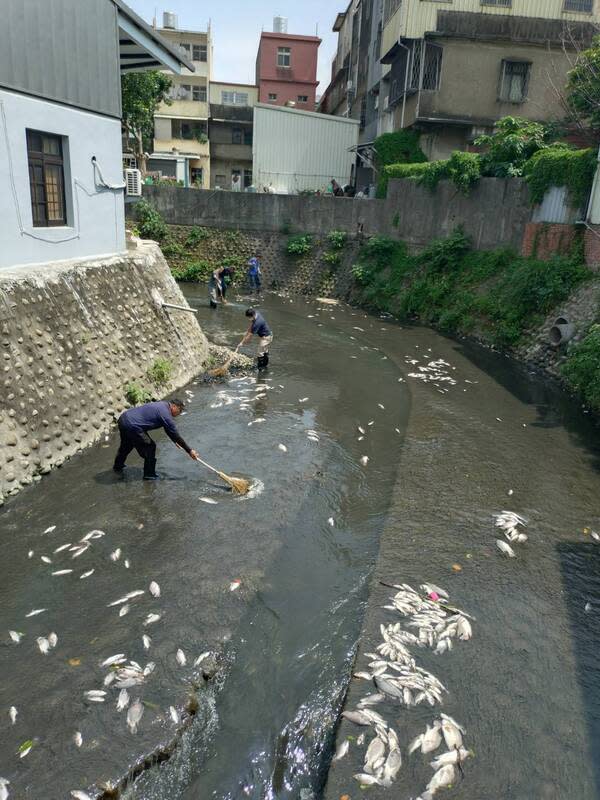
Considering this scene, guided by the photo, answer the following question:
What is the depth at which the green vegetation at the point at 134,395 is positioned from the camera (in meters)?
13.0

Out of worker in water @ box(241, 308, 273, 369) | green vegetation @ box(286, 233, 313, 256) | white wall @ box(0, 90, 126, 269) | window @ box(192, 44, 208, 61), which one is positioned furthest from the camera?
window @ box(192, 44, 208, 61)

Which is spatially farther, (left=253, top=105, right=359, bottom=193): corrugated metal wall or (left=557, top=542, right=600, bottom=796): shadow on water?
(left=253, top=105, right=359, bottom=193): corrugated metal wall

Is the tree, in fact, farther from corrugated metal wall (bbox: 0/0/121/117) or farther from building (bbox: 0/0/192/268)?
corrugated metal wall (bbox: 0/0/121/117)

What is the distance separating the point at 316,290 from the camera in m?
31.7

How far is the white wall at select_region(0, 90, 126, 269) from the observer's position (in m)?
11.1

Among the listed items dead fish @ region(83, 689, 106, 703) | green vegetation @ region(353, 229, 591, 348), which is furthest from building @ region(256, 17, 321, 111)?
dead fish @ region(83, 689, 106, 703)

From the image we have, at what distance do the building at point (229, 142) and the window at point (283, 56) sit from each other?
6.13 metres

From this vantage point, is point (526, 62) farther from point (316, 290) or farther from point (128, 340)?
point (128, 340)

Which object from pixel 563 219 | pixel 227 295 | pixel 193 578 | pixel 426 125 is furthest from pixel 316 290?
pixel 193 578

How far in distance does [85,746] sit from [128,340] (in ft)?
32.3

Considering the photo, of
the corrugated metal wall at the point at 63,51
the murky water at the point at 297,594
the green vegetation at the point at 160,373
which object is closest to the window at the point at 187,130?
the corrugated metal wall at the point at 63,51

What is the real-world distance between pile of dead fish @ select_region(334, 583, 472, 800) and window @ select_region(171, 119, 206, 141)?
47527mm

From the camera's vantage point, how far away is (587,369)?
611 inches

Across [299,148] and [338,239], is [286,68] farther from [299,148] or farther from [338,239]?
[338,239]
